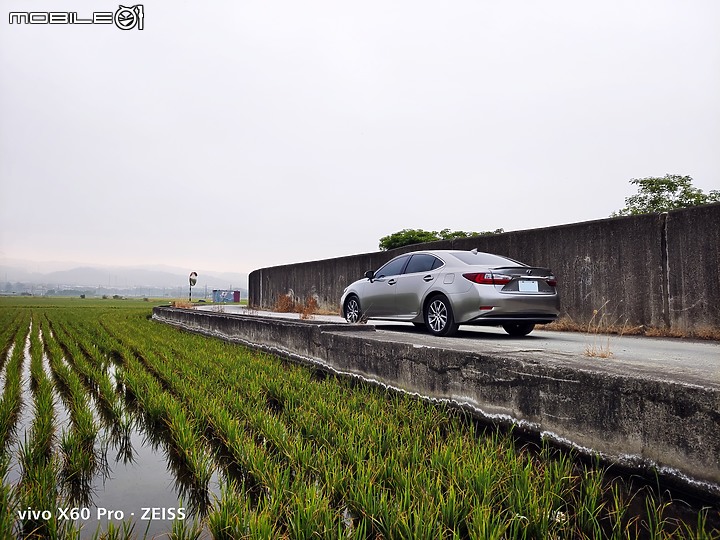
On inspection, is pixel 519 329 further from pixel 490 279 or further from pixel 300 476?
pixel 300 476


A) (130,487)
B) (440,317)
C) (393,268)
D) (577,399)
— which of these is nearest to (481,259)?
(440,317)

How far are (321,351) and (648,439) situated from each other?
165 inches

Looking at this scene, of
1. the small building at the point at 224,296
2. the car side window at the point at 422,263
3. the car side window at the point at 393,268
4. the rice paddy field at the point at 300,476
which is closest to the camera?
the rice paddy field at the point at 300,476

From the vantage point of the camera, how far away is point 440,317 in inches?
291

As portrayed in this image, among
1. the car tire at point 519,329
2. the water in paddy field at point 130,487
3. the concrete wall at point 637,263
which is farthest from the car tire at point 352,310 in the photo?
the water in paddy field at point 130,487

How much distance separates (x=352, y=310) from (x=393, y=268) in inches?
55.2

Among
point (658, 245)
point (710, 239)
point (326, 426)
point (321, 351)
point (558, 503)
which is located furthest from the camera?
point (658, 245)

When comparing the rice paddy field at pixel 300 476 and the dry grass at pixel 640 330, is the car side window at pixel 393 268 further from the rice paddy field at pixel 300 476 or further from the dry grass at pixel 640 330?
the rice paddy field at pixel 300 476

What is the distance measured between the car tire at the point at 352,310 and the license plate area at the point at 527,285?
3329 millimetres

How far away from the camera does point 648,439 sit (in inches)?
99.7

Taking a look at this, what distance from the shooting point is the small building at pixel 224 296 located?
182ft

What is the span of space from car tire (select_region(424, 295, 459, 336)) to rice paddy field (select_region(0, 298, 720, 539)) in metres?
2.56

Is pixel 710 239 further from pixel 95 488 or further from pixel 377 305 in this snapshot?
pixel 95 488

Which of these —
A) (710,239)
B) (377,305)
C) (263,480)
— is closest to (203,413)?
(263,480)
